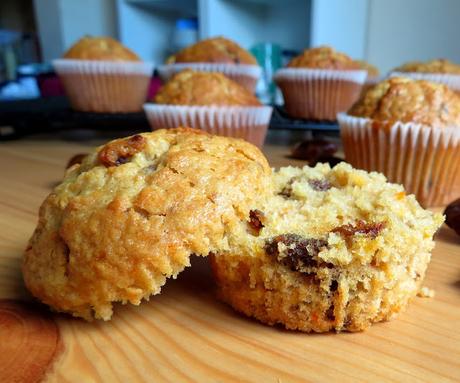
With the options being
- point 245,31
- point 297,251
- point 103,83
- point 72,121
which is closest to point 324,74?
point 103,83

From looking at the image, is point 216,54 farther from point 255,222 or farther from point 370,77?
point 255,222

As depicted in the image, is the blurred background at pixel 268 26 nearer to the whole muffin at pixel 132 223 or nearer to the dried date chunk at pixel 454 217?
the dried date chunk at pixel 454 217

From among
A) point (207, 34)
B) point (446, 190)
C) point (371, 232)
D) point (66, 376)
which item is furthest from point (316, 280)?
point (207, 34)

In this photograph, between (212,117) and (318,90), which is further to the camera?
(318,90)

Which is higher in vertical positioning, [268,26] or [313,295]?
[268,26]

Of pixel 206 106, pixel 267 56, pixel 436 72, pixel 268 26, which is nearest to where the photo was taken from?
pixel 206 106

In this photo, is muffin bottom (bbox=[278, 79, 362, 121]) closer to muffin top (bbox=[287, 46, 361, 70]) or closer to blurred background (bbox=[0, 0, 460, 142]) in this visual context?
muffin top (bbox=[287, 46, 361, 70])

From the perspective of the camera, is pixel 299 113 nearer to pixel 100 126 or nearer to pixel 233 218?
pixel 100 126

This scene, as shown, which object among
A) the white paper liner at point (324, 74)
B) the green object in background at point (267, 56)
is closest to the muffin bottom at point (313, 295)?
the white paper liner at point (324, 74)
